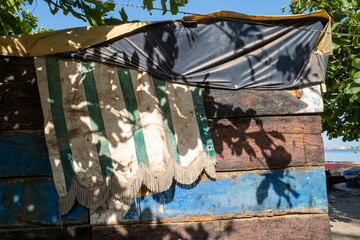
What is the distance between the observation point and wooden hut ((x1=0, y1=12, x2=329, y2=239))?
2785mm

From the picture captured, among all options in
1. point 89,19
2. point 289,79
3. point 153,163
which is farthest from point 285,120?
point 89,19

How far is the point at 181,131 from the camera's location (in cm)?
295

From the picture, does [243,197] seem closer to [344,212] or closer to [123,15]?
[123,15]

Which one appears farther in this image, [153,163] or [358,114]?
[358,114]

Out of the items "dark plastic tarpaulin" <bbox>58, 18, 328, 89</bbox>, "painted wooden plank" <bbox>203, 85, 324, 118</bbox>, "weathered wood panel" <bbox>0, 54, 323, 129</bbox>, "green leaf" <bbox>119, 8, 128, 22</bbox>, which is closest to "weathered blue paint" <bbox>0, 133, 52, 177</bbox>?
"weathered wood panel" <bbox>0, 54, 323, 129</bbox>

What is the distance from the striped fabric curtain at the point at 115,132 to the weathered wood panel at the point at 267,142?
0.17 metres

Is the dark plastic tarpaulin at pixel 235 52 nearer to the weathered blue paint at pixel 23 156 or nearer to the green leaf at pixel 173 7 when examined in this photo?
the green leaf at pixel 173 7

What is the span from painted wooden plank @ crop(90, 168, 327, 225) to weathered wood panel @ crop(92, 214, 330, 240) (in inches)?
2.9

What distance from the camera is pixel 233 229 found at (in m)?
2.89

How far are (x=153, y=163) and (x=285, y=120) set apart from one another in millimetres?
1503

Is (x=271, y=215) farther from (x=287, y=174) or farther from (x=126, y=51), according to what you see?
(x=126, y=51)

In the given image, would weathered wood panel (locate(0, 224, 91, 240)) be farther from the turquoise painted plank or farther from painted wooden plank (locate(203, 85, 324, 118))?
painted wooden plank (locate(203, 85, 324, 118))

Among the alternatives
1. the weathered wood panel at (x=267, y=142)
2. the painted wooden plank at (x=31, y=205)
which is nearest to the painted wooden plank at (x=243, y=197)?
the weathered wood panel at (x=267, y=142)

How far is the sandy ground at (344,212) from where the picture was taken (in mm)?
5405
